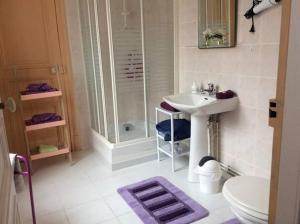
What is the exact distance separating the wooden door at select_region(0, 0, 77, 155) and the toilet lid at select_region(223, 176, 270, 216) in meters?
2.33

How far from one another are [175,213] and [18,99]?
2152mm

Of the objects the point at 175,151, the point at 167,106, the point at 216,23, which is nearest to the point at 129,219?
the point at 175,151

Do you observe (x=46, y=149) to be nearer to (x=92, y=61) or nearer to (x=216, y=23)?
(x=92, y=61)

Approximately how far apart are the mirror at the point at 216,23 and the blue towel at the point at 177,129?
0.80 meters

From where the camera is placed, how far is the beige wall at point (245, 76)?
1979 mm

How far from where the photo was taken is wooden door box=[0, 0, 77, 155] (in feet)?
9.31

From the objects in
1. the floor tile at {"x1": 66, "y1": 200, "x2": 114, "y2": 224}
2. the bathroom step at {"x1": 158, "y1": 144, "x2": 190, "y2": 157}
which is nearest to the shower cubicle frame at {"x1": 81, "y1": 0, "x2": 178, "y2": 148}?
the bathroom step at {"x1": 158, "y1": 144, "x2": 190, "y2": 157}

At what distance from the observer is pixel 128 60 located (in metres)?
2.73

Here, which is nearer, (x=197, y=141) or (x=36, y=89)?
(x=197, y=141)

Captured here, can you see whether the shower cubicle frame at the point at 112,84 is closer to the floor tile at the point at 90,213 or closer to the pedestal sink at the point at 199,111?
the pedestal sink at the point at 199,111

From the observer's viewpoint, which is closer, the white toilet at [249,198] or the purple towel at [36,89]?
the white toilet at [249,198]

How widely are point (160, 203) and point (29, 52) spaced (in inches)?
86.0

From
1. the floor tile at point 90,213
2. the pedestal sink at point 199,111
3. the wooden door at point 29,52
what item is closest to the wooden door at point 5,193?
the floor tile at point 90,213

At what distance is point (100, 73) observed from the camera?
2.80 meters
